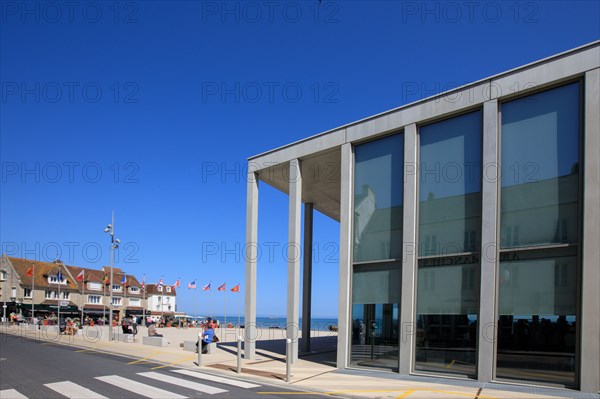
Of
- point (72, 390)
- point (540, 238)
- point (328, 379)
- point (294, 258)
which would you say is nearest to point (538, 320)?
point (540, 238)

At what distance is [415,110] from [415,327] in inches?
268

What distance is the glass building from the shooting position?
1158 centimetres

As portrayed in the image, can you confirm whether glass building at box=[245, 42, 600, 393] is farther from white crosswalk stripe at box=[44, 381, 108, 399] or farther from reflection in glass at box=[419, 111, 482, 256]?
white crosswalk stripe at box=[44, 381, 108, 399]

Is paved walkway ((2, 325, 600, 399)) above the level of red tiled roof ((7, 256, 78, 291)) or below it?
above

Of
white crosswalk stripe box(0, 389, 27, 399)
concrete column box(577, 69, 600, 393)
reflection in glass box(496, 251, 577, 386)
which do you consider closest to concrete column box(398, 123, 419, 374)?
reflection in glass box(496, 251, 577, 386)

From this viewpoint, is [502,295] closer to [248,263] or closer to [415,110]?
[415,110]

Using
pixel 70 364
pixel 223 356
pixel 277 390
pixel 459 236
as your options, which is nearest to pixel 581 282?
pixel 459 236

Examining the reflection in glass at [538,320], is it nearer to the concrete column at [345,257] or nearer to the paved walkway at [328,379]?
the paved walkway at [328,379]

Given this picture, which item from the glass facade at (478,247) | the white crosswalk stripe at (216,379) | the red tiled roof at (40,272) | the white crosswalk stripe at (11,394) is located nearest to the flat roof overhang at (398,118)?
the glass facade at (478,247)

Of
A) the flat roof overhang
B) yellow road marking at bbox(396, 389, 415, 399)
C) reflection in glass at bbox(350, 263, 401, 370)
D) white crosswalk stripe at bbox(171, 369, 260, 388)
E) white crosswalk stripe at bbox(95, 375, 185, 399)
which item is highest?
the flat roof overhang

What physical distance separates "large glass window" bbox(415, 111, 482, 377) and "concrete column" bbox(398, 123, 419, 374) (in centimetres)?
19

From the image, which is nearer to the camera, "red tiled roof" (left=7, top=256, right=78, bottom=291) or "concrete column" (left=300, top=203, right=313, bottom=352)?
"concrete column" (left=300, top=203, right=313, bottom=352)

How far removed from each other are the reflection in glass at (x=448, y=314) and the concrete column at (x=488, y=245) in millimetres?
346

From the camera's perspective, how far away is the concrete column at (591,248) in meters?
10.8
